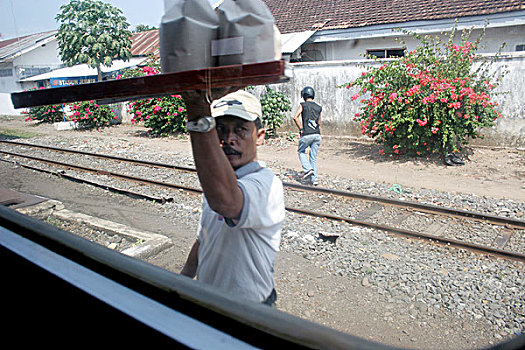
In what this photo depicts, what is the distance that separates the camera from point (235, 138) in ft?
5.75

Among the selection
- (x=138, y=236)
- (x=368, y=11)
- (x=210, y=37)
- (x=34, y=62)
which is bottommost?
(x=138, y=236)

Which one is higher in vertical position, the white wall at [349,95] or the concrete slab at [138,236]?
the white wall at [349,95]

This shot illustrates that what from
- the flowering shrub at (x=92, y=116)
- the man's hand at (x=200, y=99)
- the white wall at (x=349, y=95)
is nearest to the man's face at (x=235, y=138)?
the man's hand at (x=200, y=99)

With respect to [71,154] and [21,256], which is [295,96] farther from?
[21,256]

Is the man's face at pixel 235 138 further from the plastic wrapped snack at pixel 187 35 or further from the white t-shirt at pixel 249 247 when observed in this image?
the plastic wrapped snack at pixel 187 35

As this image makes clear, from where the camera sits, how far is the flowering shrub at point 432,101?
10.1 m

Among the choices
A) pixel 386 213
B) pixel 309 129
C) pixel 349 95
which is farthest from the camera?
pixel 349 95

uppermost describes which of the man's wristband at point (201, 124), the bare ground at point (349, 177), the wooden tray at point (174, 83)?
the wooden tray at point (174, 83)

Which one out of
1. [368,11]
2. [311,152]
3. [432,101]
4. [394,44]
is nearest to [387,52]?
[394,44]

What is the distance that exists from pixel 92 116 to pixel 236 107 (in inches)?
745

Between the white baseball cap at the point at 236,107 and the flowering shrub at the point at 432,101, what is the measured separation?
30.2 feet

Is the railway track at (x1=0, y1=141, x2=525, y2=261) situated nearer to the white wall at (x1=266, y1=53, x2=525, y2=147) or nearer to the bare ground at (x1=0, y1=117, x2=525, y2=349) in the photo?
the bare ground at (x1=0, y1=117, x2=525, y2=349)

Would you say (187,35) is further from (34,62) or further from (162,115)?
(162,115)

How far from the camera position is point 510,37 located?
1355cm
